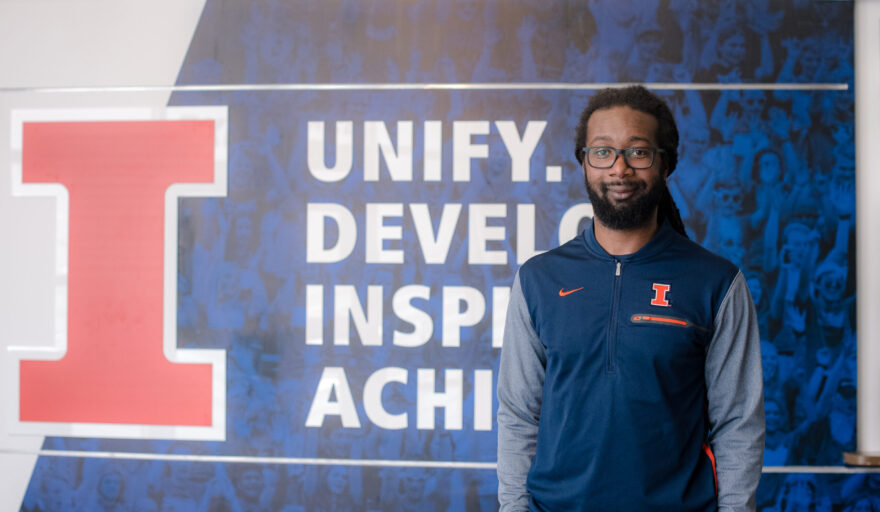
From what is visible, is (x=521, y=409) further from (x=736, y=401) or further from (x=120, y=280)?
(x=120, y=280)

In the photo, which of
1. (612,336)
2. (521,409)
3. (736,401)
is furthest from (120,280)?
(736,401)

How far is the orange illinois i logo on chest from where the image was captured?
3.81 feet

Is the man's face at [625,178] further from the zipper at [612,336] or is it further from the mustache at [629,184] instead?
the zipper at [612,336]

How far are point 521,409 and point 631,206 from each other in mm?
474

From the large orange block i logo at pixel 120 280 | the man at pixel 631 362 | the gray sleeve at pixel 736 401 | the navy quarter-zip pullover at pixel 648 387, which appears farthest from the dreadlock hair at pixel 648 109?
the large orange block i logo at pixel 120 280

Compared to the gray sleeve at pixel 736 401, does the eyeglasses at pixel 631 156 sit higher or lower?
higher

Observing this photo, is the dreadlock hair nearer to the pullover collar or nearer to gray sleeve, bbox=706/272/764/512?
the pullover collar

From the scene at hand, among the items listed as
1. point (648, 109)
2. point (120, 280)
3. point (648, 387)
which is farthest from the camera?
point (120, 280)

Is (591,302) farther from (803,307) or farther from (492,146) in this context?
(803,307)

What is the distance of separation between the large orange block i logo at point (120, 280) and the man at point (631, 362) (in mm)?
1313

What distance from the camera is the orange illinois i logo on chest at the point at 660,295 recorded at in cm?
116

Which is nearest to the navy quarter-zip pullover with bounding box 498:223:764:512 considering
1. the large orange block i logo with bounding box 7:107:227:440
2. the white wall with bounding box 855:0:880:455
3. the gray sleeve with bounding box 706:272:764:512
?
the gray sleeve with bounding box 706:272:764:512

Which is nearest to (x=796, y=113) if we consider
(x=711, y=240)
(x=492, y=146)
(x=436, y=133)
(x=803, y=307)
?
(x=711, y=240)

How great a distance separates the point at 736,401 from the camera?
1130 millimetres
